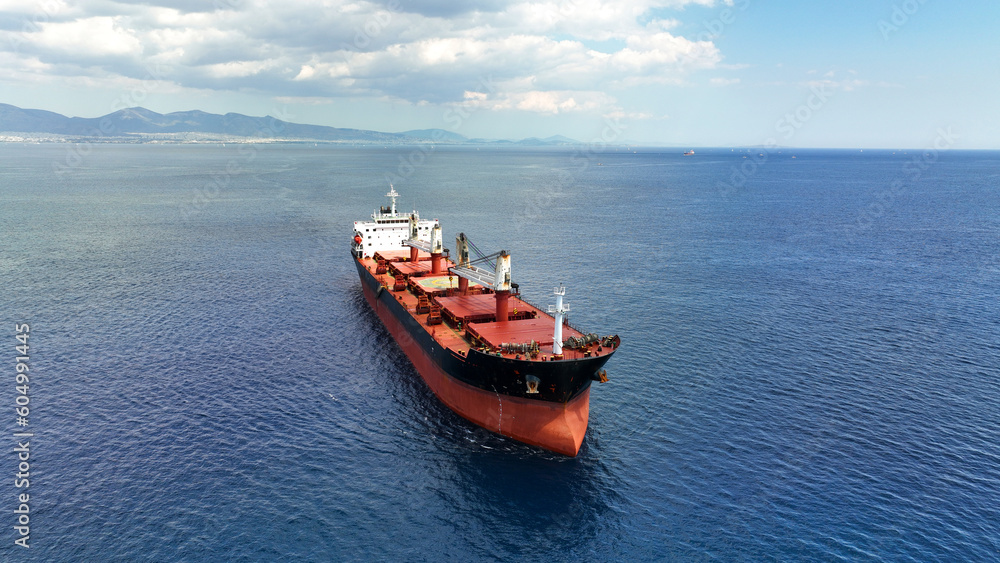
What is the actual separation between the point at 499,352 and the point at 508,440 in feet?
19.4

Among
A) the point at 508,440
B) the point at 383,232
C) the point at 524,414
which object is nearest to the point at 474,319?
the point at 524,414

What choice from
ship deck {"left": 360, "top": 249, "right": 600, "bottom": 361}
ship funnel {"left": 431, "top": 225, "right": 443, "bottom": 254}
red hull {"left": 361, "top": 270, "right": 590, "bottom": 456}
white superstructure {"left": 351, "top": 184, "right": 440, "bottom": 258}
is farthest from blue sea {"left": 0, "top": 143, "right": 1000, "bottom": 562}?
ship funnel {"left": 431, "top": 225, "right": 443, "bottom": 254}

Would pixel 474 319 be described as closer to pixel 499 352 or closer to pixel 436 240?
pixel 499 352

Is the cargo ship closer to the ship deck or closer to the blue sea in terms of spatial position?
the ship deck

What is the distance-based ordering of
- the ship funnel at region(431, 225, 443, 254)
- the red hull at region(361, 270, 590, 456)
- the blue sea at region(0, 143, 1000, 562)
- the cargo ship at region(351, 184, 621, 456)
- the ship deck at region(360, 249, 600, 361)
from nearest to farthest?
the blue sea at region(0, 143, 1000, 562)
the cargo ship at region(351, 184, 621, 456)
the red hull at region(361, 270, 590, 456)
the ship deck at region(360, 249, 600, 361)
the ship funnel at region(431, 225, 443, 254)

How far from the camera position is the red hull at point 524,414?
112ft

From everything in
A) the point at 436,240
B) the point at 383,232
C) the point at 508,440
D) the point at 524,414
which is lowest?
the point at 508,440

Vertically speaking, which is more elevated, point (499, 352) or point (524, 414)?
point (499, 352)

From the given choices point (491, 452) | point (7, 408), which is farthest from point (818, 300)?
point (7, 408)

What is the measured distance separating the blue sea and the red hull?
1.00 m

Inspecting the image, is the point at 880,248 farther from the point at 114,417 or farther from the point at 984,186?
the point at 984,186

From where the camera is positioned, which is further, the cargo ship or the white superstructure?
the white superstructure

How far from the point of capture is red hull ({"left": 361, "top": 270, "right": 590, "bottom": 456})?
34.0 m

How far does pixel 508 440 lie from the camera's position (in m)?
36.0
